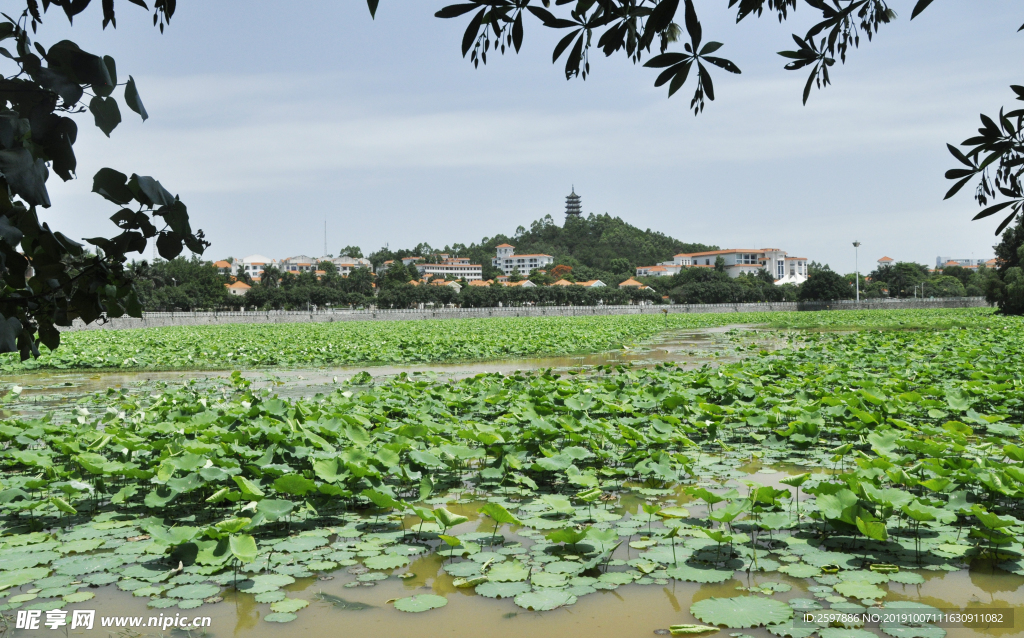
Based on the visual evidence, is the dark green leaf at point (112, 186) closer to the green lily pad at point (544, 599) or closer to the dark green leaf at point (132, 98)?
the dark green leaf at point (132, 98)

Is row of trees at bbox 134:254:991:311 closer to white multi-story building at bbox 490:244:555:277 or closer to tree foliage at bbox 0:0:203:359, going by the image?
white multi-story building at bbox 490:244:555:277

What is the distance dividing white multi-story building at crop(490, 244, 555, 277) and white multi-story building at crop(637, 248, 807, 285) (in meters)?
17.1

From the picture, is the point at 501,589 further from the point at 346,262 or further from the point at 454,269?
the point at 346,262

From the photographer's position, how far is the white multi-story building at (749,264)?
9819 cm

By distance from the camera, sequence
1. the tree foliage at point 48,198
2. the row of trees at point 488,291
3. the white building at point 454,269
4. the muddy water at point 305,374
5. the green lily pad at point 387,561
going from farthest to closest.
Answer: the white building at point 454,269, the row of trees at point 488,291, the muddy water at point 305,374, the green lily pad at point 387,561, the tree foliage at point 48,198

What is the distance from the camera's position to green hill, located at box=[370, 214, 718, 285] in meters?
107

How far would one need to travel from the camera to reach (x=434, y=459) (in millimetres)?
3770

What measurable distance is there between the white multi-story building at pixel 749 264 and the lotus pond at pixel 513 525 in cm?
9396

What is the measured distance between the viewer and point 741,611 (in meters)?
2.30

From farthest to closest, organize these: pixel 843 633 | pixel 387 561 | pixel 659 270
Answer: pixel 659 270
pixel 387 561
pixel 843 633

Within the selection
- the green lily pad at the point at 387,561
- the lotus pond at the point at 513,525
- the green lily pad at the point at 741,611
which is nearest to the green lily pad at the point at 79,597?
the lotus pond at the point at 513,525

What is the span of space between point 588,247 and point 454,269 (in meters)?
23.3

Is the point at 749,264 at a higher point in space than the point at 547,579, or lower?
higher

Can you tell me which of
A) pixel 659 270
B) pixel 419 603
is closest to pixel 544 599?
pixel 419 603
